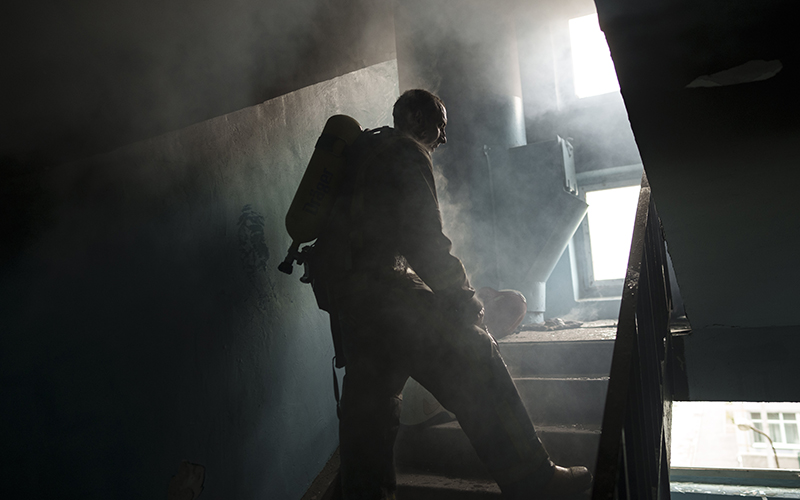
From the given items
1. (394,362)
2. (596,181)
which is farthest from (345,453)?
(596,181)

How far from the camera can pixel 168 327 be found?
185 centimetres

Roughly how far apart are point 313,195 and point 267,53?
0.55m

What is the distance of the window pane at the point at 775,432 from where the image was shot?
12.6 metres

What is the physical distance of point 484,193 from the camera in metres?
4.11

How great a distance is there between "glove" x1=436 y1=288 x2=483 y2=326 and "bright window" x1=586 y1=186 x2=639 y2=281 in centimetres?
421

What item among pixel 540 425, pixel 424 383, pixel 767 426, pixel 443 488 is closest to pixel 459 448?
pixel 443 488

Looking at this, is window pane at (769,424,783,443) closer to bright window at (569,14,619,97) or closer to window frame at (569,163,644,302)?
window frame at (569,163,644,302)

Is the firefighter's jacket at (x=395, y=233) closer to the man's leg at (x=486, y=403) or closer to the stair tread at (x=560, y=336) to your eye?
the man's leg at (x=486, y=403)

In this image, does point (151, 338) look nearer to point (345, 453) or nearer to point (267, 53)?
point (345, 453)

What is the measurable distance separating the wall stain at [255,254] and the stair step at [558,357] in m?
1.54

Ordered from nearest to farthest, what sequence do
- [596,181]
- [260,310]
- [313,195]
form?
[313,195], [260,310], [596,181]

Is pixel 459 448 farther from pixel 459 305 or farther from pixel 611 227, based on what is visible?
pixel 611 227

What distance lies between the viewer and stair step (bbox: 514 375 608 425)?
2525mm

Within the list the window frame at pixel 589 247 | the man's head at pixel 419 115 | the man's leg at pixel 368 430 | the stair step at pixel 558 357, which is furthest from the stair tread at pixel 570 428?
the window frame at pixel 589 247
